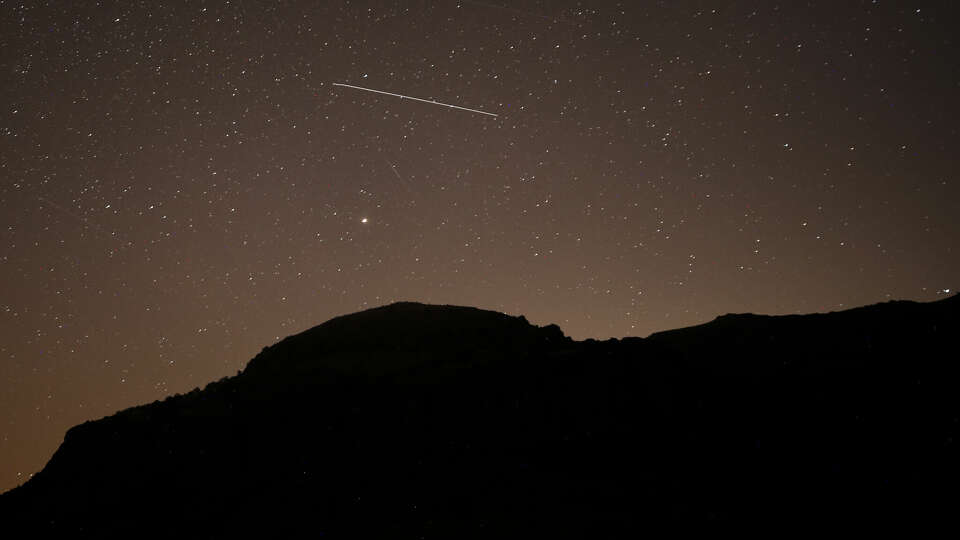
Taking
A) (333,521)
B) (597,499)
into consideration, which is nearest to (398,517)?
(333,521)

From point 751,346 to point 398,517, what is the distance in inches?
578

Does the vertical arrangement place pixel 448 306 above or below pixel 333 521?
above

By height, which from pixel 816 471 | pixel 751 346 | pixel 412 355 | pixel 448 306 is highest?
pixel 448 306

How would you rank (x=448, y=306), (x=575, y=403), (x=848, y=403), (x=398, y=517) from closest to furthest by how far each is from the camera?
1. (x=398, y=517)
2. (x=848, y=403)
3. (x=575, y=403)
4. (x=448, y=306)

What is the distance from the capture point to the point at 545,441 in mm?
16750

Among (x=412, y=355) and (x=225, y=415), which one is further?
(x=412, y=355)

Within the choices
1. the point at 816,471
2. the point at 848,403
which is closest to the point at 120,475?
the point at 816,471

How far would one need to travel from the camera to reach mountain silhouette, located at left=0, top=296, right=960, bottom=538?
12719 millimetres

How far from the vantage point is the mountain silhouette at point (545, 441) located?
12719 mm

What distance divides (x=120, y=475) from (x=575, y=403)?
17936mm

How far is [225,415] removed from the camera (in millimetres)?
23391

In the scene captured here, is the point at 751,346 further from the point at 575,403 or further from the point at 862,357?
the point at 575,403

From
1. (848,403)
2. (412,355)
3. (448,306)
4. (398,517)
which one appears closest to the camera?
(398,517)

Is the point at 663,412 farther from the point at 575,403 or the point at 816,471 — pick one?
the point at 816,471
